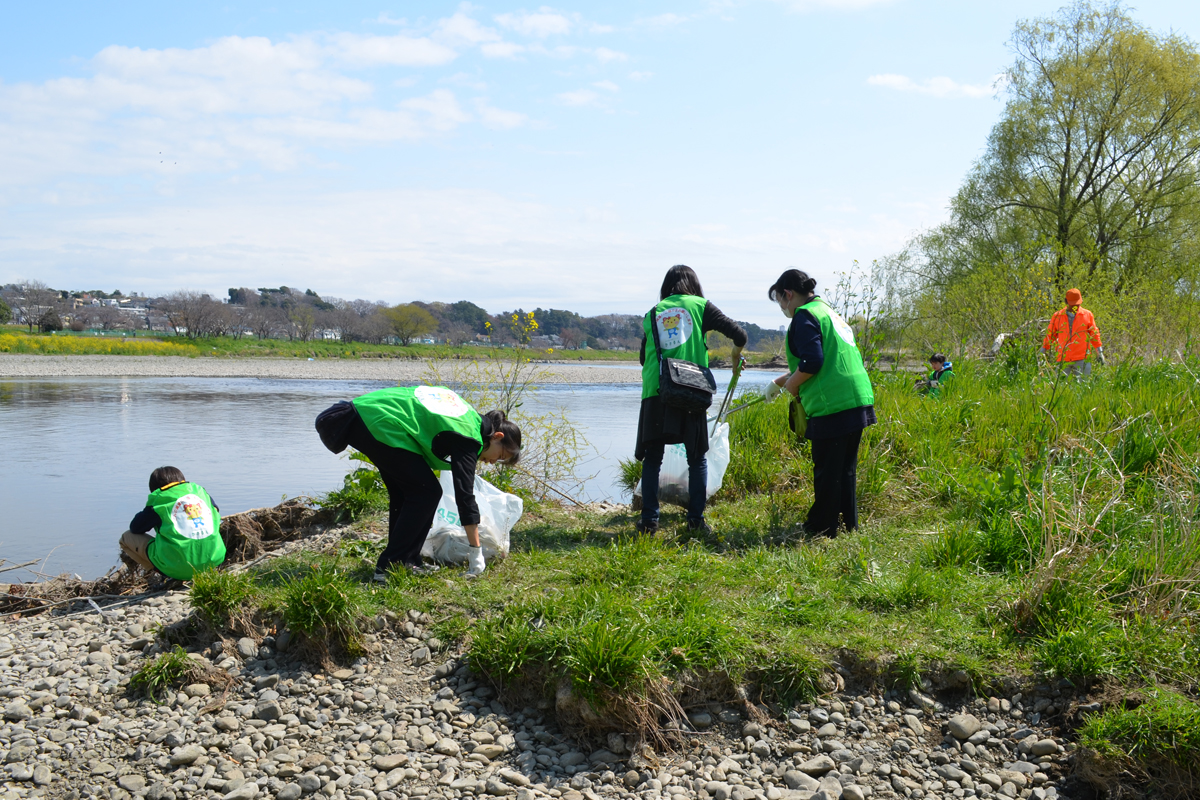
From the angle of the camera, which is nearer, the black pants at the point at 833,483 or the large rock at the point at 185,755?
the large rock at the point at 185,755

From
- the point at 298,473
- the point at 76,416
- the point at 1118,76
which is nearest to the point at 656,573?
the point at 298,473

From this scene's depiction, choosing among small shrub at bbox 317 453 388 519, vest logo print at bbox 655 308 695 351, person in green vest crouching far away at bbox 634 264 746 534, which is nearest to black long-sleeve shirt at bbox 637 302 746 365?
person in green vest crouching far away at bbox 634 264 746 534

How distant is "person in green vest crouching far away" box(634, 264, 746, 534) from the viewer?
4.88 meters

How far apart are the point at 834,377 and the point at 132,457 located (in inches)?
424

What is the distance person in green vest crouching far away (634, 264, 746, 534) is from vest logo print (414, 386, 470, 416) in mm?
1192

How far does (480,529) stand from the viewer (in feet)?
15.2

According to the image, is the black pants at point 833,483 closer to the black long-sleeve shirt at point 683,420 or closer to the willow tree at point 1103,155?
the black long-sleeve shirt at point 683,420

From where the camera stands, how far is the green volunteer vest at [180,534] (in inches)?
187

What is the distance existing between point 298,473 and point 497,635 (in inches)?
290

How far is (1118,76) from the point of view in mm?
23375

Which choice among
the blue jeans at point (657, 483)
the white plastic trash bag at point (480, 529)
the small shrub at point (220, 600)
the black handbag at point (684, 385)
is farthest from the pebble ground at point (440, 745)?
the black handbag at point (684, 385)

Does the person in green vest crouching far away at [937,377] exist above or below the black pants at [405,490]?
above

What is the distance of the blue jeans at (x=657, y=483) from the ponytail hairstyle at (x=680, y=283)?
101 centimetres

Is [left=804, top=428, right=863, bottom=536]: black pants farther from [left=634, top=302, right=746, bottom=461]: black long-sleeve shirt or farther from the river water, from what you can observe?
the river water
